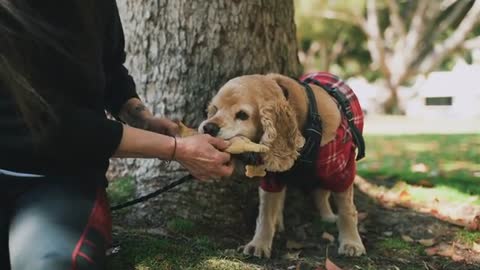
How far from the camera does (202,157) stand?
196cm

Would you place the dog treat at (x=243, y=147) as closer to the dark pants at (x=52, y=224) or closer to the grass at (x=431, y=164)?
the dark pants at (x=52, y=224)

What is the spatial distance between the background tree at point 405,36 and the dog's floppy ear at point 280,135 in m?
15.9

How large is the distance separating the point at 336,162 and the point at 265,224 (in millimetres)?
454

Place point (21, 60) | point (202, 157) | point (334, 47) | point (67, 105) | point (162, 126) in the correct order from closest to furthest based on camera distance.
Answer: point (21, 60) < point (67, 105) < point (202, 157) < point (162, 126) < point (334, 47)

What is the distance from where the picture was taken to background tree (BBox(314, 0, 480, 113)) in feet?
57.6

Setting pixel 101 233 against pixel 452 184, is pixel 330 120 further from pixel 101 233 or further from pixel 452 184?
pixel 452 184

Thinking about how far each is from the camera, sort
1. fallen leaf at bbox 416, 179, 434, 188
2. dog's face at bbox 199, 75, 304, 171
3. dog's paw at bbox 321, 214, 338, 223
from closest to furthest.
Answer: dog's face at bbox 199, 75, 304, 171 < dog's paw at bbox 321, 214, 338, 223 < fallen leaf at bbox 416, 179, 434, 188

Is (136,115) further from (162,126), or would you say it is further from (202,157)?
(202,157)

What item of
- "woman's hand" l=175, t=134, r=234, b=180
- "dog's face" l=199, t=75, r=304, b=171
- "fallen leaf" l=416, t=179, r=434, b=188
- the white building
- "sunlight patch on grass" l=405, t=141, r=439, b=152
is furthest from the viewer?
the white building

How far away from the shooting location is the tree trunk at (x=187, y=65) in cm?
284

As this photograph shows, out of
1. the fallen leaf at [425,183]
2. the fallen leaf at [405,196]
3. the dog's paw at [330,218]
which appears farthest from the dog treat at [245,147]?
the fallen leaf at [425,183]

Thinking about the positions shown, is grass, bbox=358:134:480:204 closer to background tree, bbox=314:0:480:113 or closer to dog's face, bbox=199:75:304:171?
dog's face, bbox=199:75:304:171

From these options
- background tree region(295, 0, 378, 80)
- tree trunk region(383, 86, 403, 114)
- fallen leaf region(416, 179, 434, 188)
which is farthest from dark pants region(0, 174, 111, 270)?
tree trunk region(383, 86, 403, 114)

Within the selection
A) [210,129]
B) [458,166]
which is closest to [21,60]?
[210,129]
